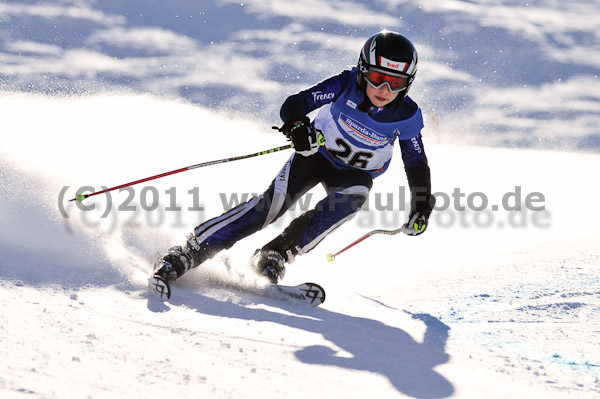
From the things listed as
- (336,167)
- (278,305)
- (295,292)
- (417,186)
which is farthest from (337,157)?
(278,305)

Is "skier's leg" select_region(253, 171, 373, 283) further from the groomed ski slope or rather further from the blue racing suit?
the groomed ski slope

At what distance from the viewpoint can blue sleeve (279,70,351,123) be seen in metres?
3.78

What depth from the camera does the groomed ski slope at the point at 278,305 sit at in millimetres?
2254

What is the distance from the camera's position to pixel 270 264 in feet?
12.6

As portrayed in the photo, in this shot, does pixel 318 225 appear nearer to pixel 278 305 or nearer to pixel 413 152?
pixel 278 305

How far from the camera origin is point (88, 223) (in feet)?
14.5

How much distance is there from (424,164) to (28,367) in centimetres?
273

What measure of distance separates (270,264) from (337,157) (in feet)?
2.85

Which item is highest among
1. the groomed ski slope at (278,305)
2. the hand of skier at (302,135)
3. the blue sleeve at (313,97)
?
the blue sleeve at (313,97)

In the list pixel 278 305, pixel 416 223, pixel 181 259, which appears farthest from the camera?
pixel 416 223

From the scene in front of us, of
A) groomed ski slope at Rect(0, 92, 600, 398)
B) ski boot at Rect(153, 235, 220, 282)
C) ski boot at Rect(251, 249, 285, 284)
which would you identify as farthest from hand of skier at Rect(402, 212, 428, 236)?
ski boot at Rect(153, 235, 220, 282)

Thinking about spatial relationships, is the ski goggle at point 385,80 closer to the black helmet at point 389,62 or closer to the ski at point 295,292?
the black helmet at point 389,62

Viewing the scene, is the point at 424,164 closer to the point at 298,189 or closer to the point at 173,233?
the point at 298,189

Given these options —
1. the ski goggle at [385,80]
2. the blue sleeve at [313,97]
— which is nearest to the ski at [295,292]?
the blue sleeve at [313,97]
